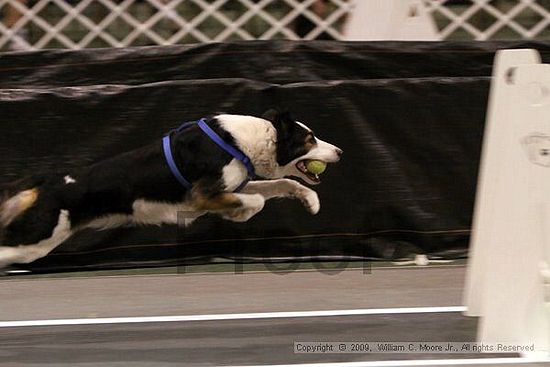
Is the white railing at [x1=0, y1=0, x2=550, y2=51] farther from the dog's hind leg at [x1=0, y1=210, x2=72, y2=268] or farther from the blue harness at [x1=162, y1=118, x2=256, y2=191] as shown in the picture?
the dog's hind leg at [x1=0, y1=210, x2=72, y2=268]

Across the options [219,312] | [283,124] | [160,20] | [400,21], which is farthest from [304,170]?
[160,20]

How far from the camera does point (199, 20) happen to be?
6906 mm

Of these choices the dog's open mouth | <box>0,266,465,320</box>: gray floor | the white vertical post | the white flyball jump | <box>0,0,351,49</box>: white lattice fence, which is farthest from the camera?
<box>0,0,351,49</box>: white lattice fence

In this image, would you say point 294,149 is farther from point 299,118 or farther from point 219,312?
point 299,118

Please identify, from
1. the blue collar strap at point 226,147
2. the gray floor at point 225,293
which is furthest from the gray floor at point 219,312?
the blue collar strap at point 226,147

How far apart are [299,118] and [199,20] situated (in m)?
1.82

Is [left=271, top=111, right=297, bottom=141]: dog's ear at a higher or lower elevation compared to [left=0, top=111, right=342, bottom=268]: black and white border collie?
higher

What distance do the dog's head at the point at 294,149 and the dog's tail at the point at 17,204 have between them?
3.60ft

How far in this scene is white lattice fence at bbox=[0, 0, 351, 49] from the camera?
6.87m

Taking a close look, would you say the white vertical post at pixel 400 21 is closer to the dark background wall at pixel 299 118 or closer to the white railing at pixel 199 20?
the white railing at pixel 199 20

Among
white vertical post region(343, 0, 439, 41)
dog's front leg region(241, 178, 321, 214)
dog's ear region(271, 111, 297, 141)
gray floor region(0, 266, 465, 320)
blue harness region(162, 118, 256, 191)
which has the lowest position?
gray floor region(0, 266, 465, 320)

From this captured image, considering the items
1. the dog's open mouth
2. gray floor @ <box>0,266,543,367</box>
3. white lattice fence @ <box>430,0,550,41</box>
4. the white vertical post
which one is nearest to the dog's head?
the dog's open mouth

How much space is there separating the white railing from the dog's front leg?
262 centimetres

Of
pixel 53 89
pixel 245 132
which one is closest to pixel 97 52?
pixel 53 89
